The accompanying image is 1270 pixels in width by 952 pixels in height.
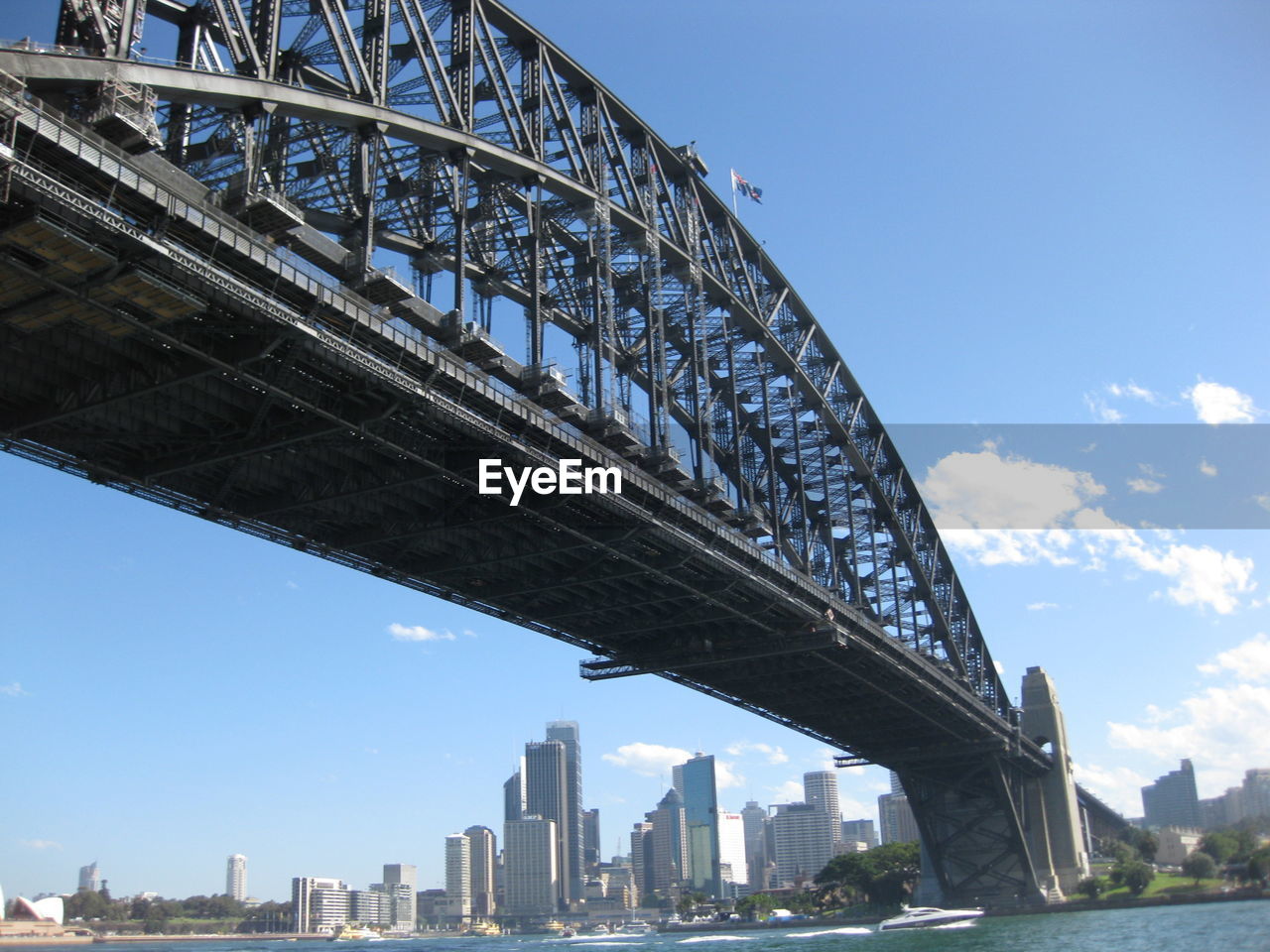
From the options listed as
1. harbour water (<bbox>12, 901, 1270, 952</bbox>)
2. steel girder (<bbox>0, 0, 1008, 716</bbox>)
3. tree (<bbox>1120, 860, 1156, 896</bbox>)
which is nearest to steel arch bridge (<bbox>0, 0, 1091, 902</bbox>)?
steel girder (<bbox>0, 0, 1008, 716</bbox>)

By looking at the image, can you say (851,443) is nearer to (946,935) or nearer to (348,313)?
(946,935)

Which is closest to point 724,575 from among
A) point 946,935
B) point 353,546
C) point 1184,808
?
point 353,546

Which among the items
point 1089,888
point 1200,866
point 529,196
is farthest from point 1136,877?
point 529,196

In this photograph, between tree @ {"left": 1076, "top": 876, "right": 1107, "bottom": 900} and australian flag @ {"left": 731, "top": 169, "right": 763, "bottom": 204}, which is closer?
australian flag @ {"left": 731, "top": 169, "right": 763, "bottom": 204}

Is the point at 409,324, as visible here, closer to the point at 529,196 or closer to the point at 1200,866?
the point at 529,196

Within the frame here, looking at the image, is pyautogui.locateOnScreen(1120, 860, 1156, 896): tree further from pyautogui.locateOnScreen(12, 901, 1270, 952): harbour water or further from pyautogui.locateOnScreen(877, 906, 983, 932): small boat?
pyautogui.locateOnScreen(877, 906, 983, 932): small boat

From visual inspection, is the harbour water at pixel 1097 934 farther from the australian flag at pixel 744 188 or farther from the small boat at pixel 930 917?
the australian flag at pixel 744 188
